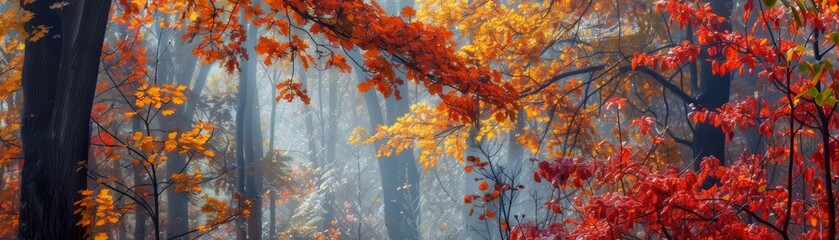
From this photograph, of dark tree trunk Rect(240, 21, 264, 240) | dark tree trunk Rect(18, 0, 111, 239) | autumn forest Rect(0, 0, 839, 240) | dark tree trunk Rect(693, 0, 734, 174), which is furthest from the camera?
dark tree trunk Rect(240, 21, 264, 240)

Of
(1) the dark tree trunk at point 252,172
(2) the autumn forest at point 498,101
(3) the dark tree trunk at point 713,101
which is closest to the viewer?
(2) the autumn forest at point 498,101

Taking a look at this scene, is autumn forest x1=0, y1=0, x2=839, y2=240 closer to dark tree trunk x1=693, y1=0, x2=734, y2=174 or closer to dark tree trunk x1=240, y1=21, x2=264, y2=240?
dark tree trunk x1=693, y1=0, x2=734, y2=174

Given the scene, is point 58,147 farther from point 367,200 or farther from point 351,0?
point 367,200

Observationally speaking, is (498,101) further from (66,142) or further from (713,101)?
(713,101)

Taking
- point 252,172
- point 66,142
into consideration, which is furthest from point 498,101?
point 252,172

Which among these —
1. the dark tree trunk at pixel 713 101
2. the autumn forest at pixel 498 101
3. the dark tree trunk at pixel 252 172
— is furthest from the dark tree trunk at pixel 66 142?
the dark tree trunk at pixel 252 172

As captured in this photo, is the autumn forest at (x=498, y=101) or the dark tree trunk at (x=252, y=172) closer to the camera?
the autumn forest at (x=498, y=101)

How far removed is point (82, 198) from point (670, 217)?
468 centimetres

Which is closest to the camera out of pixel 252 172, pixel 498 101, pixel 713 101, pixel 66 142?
pixel 66 142

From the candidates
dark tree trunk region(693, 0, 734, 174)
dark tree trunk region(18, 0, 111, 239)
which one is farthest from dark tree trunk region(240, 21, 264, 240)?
dark tree trunk region(18, 0, 111, 239)

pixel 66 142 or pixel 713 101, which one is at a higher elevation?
pixel 713 101

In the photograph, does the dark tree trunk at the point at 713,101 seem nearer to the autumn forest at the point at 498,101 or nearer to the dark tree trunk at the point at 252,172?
the autumn forest at the point at 498,101

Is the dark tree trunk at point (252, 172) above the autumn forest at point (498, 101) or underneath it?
above

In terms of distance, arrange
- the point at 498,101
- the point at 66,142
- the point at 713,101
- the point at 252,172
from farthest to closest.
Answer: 1. the point at 252,172
2. the point at 713,101
3. the point at 498,101
4. the point at 66,142
